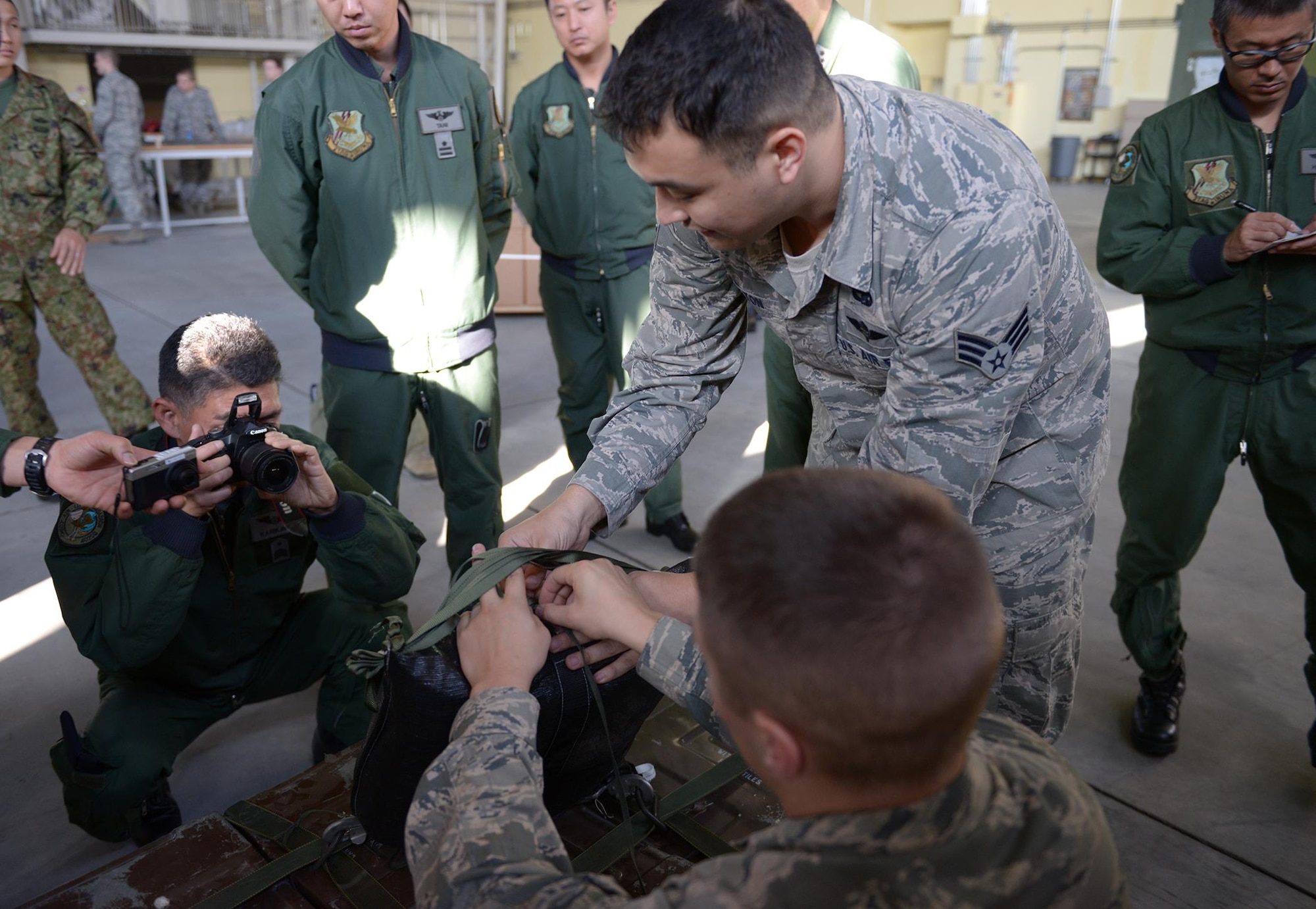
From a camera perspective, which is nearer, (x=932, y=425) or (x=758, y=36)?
(x=758, y=36)

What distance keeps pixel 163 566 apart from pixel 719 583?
1.34 meters

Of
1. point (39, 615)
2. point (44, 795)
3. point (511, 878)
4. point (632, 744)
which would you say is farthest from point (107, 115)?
point (511, 878)

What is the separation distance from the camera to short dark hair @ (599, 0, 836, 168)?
1055 millimetres

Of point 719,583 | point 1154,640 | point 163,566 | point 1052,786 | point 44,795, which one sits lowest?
point 44,795

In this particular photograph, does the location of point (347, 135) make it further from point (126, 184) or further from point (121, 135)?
point (121, 135)

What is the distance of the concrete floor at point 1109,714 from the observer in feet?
6.32

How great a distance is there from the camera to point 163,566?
1742 mm

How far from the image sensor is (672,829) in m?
1.46

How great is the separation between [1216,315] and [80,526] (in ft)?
7.65

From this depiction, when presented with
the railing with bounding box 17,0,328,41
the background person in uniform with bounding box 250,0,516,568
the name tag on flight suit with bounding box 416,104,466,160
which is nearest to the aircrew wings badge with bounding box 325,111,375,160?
the background person in uniform with bounding box 250,0,516,568

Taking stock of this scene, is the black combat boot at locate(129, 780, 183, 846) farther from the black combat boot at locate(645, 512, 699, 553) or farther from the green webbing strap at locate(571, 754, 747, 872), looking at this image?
the black combat boot at locate(645, 512, 699, 553)

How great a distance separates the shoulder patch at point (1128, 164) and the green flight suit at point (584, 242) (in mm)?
1485

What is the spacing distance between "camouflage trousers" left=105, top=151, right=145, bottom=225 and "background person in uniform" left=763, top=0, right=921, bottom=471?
25.8 feet

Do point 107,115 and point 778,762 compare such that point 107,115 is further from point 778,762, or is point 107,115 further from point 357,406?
point 778,762
